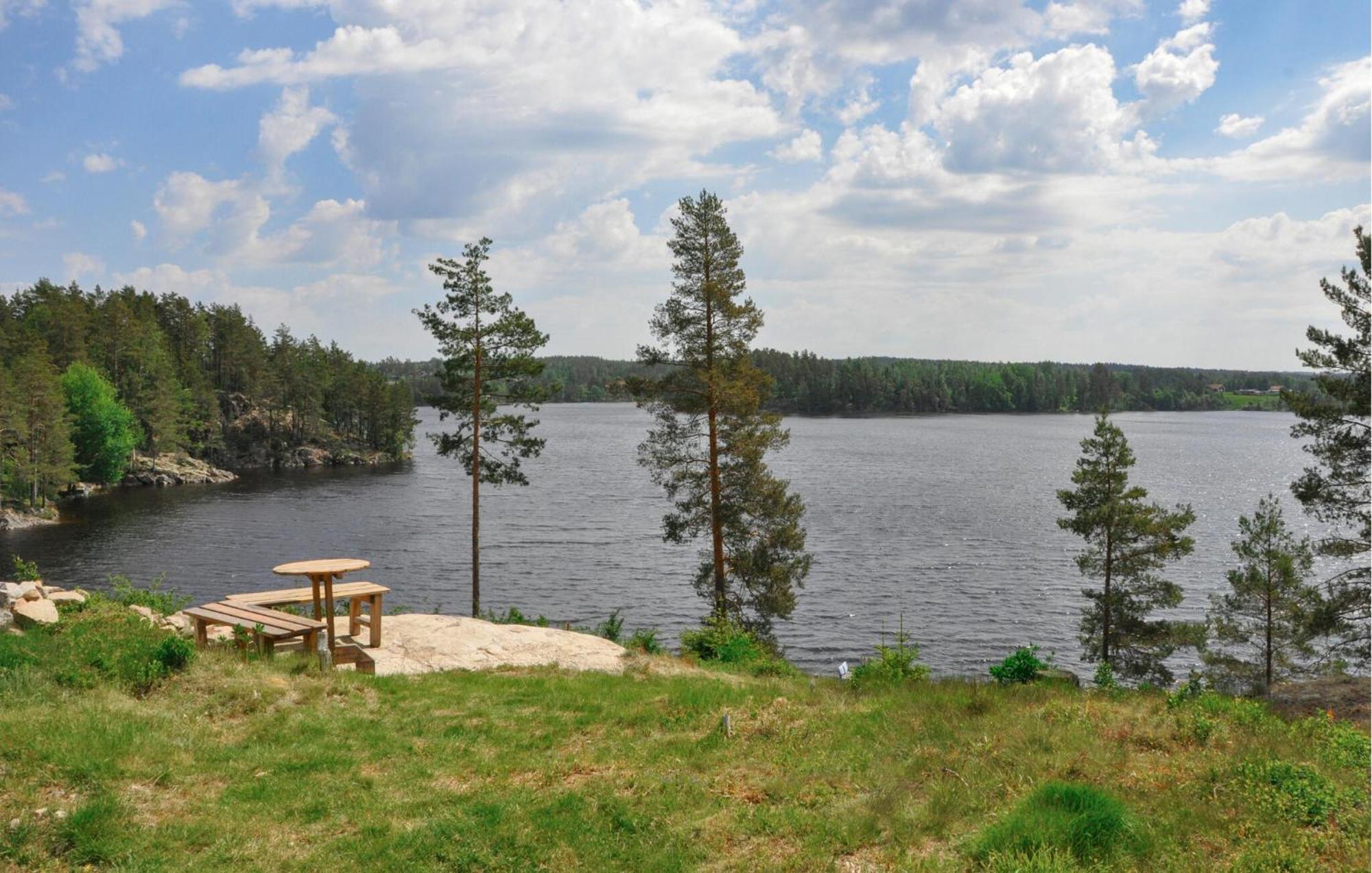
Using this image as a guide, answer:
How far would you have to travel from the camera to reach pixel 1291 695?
24062 mm

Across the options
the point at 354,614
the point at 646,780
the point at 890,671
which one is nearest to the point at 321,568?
the point at 354,614

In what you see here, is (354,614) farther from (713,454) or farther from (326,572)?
(713,454)

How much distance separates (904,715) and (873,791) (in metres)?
2.74

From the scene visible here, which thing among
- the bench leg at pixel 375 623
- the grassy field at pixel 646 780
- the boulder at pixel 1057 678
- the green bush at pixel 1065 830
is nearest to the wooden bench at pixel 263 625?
the grassy field at pixel 646 780

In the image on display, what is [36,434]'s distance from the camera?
54.9m

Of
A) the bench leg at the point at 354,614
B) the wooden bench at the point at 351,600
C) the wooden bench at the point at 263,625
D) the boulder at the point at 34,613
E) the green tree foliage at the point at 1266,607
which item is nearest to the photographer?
the boulder at the point at 34,613

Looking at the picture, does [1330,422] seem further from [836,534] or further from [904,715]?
[836,534]

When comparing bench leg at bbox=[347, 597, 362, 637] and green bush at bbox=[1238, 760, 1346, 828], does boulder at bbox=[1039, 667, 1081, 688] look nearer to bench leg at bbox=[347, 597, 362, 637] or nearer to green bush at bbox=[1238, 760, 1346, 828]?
green bush at bbox=[1238, 760, 1346, 828]

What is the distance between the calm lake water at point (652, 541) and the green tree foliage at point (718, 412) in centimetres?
449

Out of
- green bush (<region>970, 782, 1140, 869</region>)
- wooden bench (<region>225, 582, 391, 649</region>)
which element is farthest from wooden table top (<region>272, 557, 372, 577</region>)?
green bush (<region>970, 782, 1140, 869</region>)

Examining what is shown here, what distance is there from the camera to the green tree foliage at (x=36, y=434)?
2078 inches

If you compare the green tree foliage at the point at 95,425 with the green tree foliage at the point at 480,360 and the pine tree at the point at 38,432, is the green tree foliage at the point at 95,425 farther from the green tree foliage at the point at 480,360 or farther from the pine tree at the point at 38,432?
the green tree foliage at the point at 480,360

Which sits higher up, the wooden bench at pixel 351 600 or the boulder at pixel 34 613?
the boulder at pixel 34 613

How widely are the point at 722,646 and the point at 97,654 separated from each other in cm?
1128
